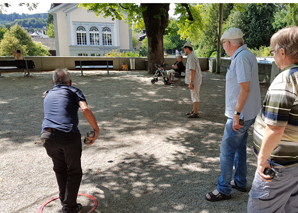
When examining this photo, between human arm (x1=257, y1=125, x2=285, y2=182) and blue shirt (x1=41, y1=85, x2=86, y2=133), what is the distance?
1855 mm

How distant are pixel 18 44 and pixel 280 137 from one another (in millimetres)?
56401

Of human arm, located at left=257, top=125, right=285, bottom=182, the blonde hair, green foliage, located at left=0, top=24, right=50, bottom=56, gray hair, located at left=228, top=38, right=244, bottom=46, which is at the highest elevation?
green foliage, located at left=0, top=24, right=50, bottom=56

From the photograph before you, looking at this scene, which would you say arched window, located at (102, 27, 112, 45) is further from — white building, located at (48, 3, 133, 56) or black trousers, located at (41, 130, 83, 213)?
black trousers, located at (41, 130, 83, 213)

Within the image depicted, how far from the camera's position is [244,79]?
285 cm

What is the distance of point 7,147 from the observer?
16.6 feet

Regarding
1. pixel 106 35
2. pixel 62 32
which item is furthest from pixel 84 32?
pixel 106 35

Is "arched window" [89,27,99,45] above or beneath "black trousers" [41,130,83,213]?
above

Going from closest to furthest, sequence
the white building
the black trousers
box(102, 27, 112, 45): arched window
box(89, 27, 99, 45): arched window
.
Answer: the black trousers < the white building < box(89, 27, 99, 45): arched window < box(102, 27, 112, 45): arched window

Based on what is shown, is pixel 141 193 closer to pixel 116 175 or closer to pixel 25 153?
pixel 116 175

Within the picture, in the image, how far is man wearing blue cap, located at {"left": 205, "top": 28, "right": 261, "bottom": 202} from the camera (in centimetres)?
288

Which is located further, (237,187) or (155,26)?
(155,26)

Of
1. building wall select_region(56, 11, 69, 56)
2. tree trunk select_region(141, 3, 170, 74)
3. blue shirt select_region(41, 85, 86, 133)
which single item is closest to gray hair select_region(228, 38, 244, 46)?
blue shirt select_region(41, 85, 86, 133)

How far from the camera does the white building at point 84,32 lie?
4441 cm

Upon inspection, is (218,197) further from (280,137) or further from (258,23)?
(258,23)
